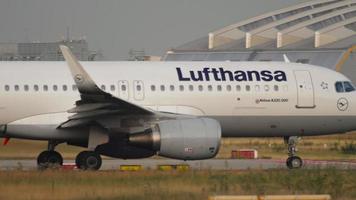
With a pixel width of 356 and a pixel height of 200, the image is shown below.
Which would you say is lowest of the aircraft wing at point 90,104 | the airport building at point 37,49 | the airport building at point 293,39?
the aircraft wing at point 90,104

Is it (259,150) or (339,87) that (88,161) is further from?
(259,150)

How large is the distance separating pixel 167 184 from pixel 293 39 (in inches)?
3081

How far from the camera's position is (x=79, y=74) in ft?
89.2

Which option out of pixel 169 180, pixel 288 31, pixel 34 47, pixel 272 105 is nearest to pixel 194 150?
pixel 169 180

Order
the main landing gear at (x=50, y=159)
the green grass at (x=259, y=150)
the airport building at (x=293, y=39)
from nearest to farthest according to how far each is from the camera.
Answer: the main landing gear at (x=50, y=159) < the green grass at (x=259, y=150) < the airport building at (x=293, y=39)

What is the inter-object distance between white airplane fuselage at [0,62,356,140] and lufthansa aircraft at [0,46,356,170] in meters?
0.03

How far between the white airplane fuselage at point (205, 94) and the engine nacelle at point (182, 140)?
2.63 m

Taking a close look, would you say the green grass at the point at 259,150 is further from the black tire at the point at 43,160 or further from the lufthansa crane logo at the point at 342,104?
the black tire at the point at 43,160

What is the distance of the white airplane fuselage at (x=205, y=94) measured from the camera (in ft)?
97.9

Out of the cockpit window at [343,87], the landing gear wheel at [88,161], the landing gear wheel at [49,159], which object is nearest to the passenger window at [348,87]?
the cockpit window at [343,87]

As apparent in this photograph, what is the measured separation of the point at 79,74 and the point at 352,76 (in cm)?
6182

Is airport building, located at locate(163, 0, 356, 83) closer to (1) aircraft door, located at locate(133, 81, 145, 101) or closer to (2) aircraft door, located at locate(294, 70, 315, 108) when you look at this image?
(2) aircraft door, located at locate(294, 70, 315, 108)

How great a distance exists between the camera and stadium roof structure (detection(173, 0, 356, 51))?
96875mm

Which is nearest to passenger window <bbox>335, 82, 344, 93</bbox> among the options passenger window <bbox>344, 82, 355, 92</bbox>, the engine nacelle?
passenger window <bbox>344, 82, 355, 92</bbox>
